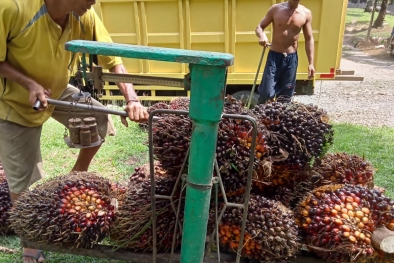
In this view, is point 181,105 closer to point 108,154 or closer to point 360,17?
point 108,154

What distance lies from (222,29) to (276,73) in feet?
4.18

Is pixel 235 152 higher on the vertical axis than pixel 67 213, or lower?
higher

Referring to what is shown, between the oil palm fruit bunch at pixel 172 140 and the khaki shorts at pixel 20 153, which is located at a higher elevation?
the oil palm fruit bunch at pixel 172 140

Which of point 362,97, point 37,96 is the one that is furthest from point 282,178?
point 362,97

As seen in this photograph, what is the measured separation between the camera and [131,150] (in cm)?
466

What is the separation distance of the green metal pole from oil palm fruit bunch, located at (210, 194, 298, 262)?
303 millimetres

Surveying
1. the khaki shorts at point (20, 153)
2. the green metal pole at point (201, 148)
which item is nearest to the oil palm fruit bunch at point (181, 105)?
the khaki shorts at point (20, 153)

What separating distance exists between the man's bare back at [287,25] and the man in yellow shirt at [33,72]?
3.27 m

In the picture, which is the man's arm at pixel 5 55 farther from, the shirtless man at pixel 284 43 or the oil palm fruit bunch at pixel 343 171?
the shirtless man at pixel 284 43

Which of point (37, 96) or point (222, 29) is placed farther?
point (222, 29)

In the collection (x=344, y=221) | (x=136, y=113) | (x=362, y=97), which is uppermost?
(x=136, y=113)

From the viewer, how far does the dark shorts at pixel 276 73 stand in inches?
211

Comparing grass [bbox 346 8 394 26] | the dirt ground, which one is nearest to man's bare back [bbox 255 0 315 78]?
the dirt ground

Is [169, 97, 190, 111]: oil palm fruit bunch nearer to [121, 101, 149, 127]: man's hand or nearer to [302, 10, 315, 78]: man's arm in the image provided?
[121, 101, 149, 127]: man's hand
